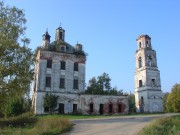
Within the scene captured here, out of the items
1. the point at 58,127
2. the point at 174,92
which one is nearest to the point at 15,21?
the point at 58,127

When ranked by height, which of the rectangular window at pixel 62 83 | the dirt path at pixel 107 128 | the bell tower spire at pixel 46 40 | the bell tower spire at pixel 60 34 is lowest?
the dirt path at pixel 107 128

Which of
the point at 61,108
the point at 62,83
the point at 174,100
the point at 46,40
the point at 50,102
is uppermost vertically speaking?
the point at 46,40

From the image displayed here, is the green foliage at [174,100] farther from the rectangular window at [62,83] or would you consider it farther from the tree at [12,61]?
the tree at [12,61]

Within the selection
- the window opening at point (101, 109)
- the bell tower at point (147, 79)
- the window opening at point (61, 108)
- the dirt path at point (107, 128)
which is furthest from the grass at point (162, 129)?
the bell tower at point (147, 79)

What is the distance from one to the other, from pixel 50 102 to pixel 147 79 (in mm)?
17117

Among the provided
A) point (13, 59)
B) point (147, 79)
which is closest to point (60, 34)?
point (147, 79)

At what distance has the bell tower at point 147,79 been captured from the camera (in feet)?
137

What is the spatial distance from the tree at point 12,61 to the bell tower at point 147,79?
24.4 meters

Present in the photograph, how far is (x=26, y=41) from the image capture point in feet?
78.8

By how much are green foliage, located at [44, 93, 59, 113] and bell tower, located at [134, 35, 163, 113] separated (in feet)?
50.7

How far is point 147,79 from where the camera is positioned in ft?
139

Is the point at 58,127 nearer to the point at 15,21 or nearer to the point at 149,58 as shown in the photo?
the point at 15,21

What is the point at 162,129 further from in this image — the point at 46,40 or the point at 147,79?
the point at 46,40

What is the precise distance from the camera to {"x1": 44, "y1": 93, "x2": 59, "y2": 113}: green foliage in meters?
35.6
